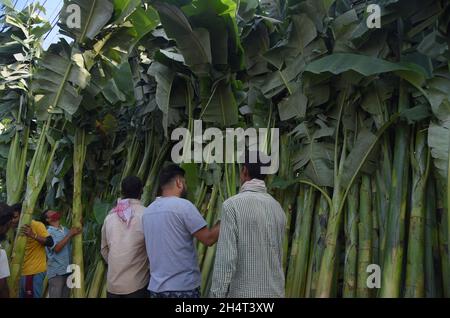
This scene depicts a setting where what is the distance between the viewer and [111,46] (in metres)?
4.61

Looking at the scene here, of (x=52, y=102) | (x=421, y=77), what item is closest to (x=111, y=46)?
(x=52, y=102)

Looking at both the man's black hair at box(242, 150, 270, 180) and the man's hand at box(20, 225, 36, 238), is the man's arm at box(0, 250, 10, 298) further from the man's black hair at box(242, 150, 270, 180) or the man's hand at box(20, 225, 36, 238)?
the man's black hair at box(242, 150, 270, 180)

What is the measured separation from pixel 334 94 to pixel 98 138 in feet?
9.54

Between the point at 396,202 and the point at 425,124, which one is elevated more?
the point at 425,124

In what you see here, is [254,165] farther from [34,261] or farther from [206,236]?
[34,261]

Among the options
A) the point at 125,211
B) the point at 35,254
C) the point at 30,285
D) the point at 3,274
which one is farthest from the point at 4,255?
the point at 30,285

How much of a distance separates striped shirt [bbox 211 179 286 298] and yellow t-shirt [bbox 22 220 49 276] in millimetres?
2528

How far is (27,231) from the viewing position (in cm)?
392

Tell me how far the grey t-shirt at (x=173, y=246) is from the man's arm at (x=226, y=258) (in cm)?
35

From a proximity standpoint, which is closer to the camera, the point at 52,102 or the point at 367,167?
the point at 367,167

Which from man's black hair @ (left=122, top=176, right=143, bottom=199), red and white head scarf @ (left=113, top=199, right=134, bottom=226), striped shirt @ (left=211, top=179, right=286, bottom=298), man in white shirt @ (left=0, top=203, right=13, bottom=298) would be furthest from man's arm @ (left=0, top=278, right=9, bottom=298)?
striped shirt @ (left=211, top=179, right=286, bottom=298)

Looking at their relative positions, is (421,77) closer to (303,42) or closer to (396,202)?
(396,202)

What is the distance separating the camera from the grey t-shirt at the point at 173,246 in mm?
2506
